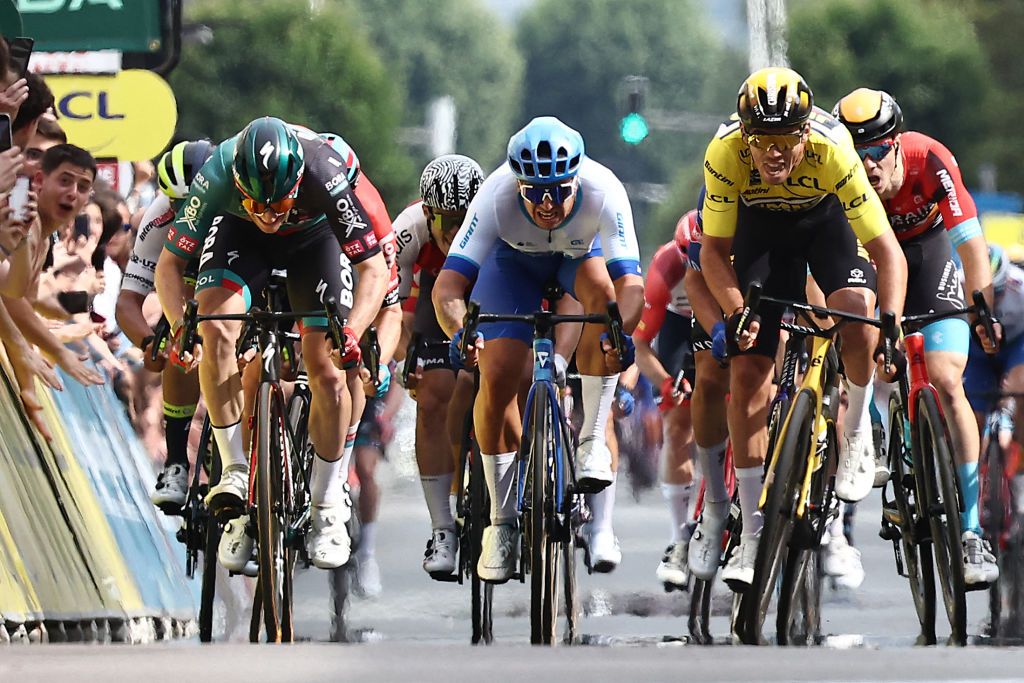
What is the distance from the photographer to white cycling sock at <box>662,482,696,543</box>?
434 inches

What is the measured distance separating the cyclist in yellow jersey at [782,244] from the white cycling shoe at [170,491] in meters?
2.48

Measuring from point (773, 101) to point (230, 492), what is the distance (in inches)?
105

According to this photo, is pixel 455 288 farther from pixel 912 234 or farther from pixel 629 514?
pixel 629 514

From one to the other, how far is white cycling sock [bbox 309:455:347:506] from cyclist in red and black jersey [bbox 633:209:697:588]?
6.60ft

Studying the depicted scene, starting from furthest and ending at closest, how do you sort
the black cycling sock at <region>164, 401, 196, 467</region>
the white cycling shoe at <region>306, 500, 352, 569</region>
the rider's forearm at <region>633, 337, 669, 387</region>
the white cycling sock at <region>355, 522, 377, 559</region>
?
the rider's forearm at <region>633, 337, 669, 387</region> < the white cycling sock at <region>355, 522, 377, 559</region> < the black cycling sock at <region>164, 401, 196, 467</region> < the white cycling shoe at <region>306, 500, 352, 569</region>

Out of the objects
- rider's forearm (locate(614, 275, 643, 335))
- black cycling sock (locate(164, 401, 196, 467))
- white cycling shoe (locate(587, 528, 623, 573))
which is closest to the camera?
rider's forearm (locate(614, 275, 643, 335))

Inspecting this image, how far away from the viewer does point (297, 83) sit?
65188 mm

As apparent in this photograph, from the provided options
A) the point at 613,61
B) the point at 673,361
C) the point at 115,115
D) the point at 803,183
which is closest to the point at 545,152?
the point at 803,183

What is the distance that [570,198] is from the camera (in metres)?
8.95

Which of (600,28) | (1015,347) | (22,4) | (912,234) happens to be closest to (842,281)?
(912,234)

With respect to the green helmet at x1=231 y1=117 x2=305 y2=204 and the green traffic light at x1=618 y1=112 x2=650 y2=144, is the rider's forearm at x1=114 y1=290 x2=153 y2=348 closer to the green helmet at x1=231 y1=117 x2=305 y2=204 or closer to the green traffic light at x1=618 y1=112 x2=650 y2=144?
the green helmet at x1=231 y1=117 x2=305 y2=204

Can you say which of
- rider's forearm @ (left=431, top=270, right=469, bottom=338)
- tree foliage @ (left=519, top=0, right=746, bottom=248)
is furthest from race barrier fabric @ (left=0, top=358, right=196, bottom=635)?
tree foliage @ (left=519, top=0, right=746, bottom=248)

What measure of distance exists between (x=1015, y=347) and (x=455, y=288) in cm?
397

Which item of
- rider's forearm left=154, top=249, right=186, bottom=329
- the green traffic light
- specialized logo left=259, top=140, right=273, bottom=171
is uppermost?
the green traffic light
